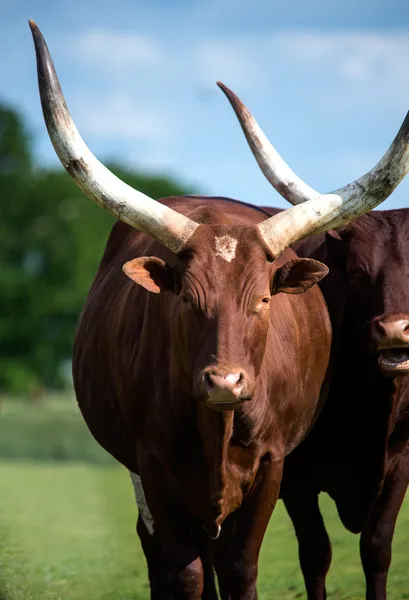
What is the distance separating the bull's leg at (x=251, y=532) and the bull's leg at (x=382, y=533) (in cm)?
128

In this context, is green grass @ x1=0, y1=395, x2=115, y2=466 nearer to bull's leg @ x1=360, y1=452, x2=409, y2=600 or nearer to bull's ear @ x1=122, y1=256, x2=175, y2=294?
bull's leg @ x1=360, y1=452, x2=409, y2=600

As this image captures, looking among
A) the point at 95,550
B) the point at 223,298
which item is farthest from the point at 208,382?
the point at 95,550

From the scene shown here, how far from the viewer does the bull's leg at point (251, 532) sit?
5.89 m

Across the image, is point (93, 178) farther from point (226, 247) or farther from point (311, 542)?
point (311, 542)

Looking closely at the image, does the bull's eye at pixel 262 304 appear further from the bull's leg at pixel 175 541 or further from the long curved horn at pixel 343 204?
the bull's leg at pixel 175 541

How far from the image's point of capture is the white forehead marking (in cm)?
522

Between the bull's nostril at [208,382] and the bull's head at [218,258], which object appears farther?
the bull's head at [218,258]

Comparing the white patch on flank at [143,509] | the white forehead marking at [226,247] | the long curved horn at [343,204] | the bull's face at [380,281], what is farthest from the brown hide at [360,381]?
the white forehead marking at [226,247]

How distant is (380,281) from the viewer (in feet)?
21.7

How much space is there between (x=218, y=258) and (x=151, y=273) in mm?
346

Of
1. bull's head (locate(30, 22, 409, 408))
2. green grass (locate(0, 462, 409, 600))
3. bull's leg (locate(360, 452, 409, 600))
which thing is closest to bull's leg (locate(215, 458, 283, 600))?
bull's head (locate(30, 22, 409, 408))

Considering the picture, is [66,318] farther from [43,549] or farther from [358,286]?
[358,286]

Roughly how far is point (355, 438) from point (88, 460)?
2027 cm

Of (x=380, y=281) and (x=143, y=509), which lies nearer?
(x=380, y=281)
